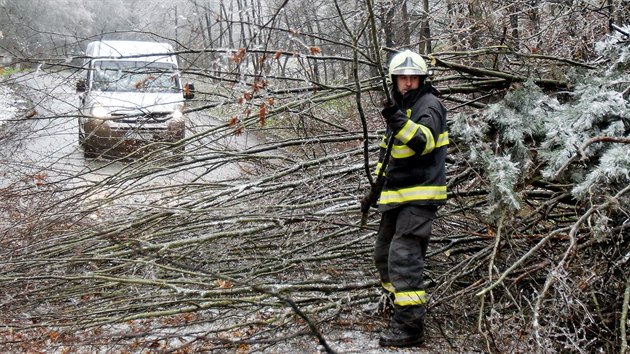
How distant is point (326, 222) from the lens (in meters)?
5.06

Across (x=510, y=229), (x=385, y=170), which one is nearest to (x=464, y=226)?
(x=510, y=229)

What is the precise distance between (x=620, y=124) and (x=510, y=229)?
3.07ft

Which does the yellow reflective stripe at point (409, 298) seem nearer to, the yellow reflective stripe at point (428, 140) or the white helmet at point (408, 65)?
the yellow reflective stripe at point (428, 140)

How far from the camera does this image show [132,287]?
4742mm

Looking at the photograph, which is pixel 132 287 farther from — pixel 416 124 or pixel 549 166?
pixel 549 166

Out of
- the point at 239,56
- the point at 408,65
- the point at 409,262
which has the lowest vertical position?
the point at 409,262

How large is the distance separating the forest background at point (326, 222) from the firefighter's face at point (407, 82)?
0.25m

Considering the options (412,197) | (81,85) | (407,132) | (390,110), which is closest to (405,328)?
(412,197)

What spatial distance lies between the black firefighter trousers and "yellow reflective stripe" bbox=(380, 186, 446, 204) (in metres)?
0.06

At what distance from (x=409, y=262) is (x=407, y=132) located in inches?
32.5

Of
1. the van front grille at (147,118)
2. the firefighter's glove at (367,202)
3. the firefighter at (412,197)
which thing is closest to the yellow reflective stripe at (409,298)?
the firefighter at (412,197)

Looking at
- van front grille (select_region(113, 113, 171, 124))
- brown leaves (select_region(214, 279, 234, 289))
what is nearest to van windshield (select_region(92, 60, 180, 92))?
van front grille (select_region(113, 113, 171, 124))

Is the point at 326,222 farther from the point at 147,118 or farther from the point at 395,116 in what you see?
the point at 147,118

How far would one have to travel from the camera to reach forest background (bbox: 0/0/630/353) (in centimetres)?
390
